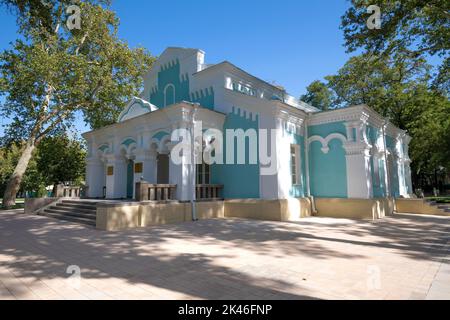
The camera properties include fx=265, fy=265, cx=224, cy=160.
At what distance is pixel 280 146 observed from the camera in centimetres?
1145

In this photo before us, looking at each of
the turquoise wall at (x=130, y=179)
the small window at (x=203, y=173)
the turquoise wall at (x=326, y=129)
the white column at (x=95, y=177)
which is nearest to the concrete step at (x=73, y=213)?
the white column at (x=95, y=177)

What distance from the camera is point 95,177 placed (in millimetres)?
16984

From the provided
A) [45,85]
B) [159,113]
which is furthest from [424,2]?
[45,85]

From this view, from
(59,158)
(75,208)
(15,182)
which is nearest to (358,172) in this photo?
(75,208)

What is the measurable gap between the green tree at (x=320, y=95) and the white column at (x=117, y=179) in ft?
70.6

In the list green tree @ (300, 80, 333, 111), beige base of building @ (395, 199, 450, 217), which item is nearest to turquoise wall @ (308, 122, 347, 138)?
beige base of building @ (395, 199, 450, 217)

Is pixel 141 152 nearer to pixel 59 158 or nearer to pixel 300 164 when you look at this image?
pixel 300 164

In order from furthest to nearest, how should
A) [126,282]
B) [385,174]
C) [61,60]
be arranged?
1. [61,60]
2. [385,174]
3. [126,282]

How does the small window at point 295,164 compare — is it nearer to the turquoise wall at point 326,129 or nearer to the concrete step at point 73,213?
the turquoise wall at point 326,129

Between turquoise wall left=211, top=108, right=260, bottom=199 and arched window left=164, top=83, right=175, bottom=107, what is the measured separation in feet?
15.2

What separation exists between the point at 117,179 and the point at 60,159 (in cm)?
1375

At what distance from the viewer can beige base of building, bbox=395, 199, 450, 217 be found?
44.3ft
